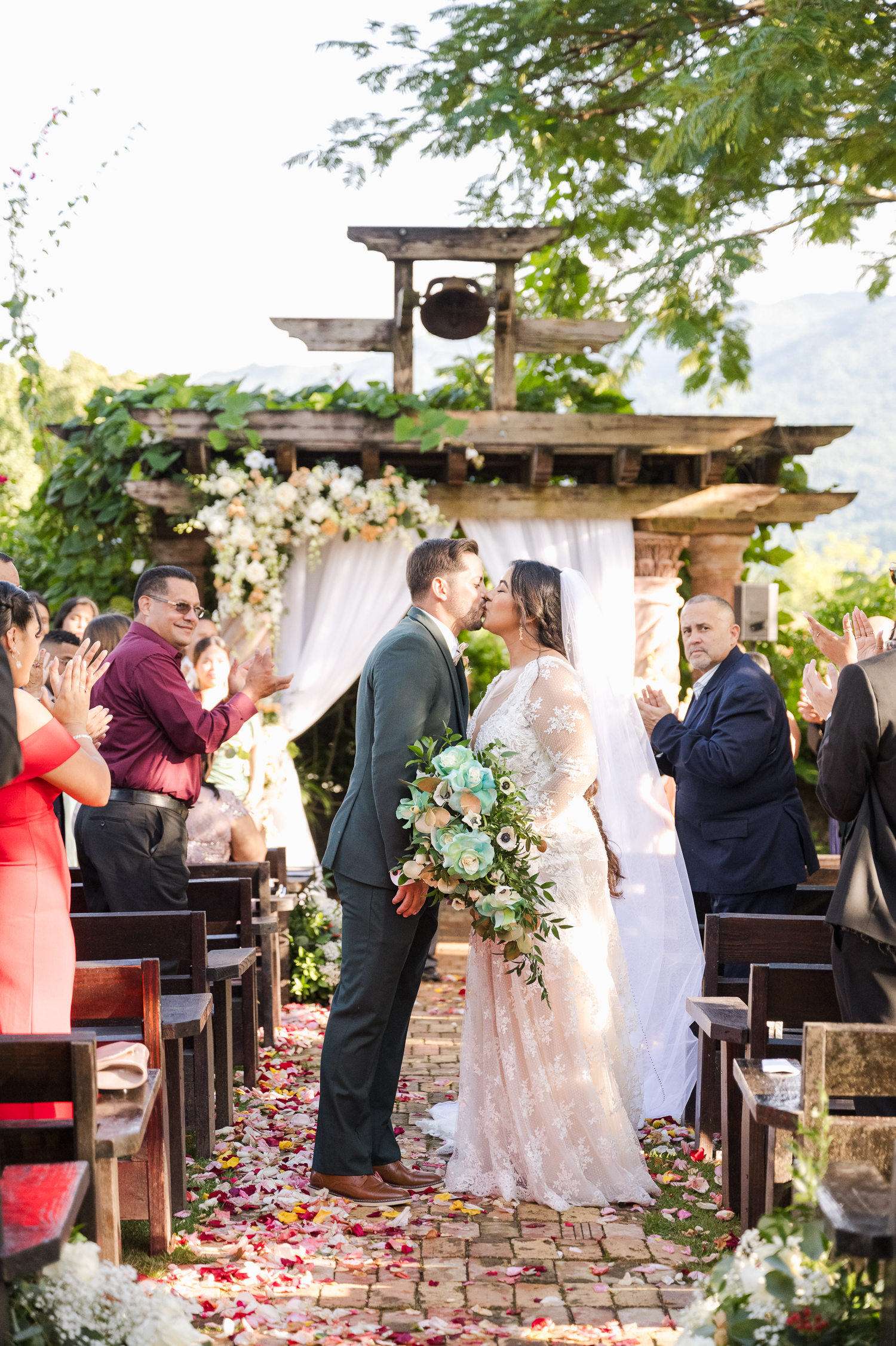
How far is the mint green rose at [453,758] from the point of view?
12.4 ft

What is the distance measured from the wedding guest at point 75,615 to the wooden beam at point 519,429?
2032 mm

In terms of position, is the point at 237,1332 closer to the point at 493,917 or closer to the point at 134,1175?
the point at 134,1175

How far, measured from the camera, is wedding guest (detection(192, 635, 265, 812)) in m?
6.58

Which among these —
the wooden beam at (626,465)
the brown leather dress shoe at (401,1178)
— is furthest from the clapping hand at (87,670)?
the wooden beam at (626,465)

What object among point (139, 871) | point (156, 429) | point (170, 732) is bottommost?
point (139, 871)

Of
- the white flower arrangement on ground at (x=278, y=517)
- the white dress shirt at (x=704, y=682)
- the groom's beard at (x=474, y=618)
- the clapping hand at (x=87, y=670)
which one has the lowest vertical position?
the white dress shirt at (x=704, y=682)

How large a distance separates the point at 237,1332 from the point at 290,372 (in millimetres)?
158891

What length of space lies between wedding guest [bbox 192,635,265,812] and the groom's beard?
4.72 feet

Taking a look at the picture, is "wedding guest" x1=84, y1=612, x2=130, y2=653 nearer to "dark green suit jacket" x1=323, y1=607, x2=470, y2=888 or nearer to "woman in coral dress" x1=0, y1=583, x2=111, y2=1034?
"dark green suit jacket" x1=323, y1=607, x2=470, y2=888

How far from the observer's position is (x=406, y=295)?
8.77m

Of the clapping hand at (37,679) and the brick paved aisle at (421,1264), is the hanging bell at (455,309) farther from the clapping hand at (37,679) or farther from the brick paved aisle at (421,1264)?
the brick paved aisle at (421,1264)

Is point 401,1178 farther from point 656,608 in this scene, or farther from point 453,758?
point 656,608

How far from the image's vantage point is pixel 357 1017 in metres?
4.09

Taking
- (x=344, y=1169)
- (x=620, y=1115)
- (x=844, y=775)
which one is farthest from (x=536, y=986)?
(x=844, y=775)
